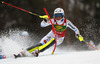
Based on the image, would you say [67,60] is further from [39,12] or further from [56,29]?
[39,12]

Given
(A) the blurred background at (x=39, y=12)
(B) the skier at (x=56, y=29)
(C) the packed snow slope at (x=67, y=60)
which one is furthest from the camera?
(A) the blurred background at (x=39, y=12)

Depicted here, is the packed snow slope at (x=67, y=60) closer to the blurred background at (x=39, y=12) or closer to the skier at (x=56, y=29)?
the skier at (x=56, y=29)

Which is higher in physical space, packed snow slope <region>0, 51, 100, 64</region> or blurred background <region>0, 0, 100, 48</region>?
packed snow slope <region>0, 51, 100, 64</region>

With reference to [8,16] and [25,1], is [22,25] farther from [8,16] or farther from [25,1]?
[25,1]

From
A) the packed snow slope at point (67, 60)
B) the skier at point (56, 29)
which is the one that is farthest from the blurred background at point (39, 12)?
the packed snow slope at point (67, 60)

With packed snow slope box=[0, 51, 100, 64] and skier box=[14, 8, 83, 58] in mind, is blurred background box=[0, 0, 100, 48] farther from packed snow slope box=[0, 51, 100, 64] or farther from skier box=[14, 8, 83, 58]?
packed snow slope box=[0, 51, 100, 64]

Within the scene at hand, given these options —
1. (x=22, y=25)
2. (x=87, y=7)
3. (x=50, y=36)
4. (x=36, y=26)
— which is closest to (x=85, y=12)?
(x=87, y=7)

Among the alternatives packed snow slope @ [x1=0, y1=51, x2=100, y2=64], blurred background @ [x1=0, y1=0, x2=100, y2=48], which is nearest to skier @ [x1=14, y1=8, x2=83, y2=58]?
packed snow slope @ [x1=0, y1=51, x2=100, y2=64]

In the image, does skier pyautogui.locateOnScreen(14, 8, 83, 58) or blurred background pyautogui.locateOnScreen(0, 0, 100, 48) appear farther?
blurred background pyautogui.locateOnScreen(0, 0, 100, 48)

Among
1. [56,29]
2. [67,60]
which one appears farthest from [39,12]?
[67,60]

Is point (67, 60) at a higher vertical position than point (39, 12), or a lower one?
higher

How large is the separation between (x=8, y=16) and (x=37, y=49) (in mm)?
12652

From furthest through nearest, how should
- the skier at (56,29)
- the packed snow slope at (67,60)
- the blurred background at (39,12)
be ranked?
the blurred background at (39,12) < the skier at (56,29) < the packed snow slope at (67,60)

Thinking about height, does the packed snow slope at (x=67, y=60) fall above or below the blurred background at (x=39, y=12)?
above
